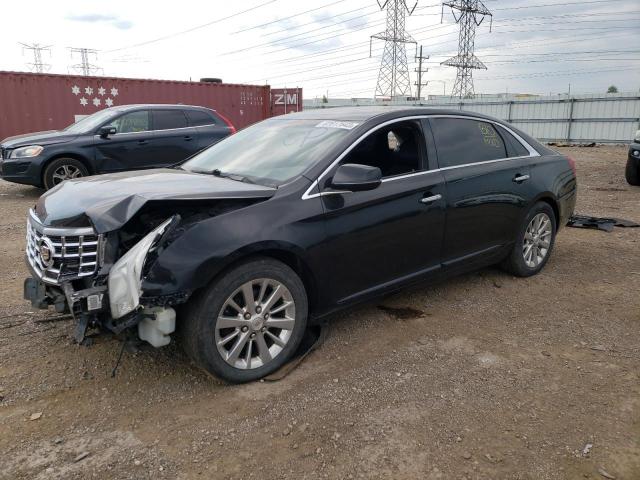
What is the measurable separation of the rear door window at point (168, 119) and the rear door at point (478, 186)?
6808 millimetres

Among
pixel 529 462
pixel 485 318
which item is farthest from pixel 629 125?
pixel 529 462

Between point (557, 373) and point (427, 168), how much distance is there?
5.61ft

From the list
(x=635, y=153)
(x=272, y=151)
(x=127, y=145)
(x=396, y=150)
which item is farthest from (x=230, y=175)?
(x=635, y=153)

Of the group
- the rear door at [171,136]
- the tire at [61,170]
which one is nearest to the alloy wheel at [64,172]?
the tire at [61,170]

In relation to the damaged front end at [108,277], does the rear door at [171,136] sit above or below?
above

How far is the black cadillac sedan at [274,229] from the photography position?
278cm

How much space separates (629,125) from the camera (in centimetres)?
2122

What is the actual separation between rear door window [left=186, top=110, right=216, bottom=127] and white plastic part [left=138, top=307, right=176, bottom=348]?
25.7 ft

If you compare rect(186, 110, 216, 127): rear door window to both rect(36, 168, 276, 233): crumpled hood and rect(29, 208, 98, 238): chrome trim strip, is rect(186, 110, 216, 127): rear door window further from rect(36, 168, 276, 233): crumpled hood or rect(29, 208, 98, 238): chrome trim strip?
rect(29, 208, 98, 238): chrome trim strip

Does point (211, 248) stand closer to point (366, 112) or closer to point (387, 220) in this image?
point (387, 220)

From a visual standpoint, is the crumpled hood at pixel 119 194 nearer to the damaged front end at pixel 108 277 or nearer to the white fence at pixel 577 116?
the damaged front end at pixel 108 277

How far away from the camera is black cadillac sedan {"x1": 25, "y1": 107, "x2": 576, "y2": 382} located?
278 cm

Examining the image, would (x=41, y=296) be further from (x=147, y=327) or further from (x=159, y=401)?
(x=159, y=401)

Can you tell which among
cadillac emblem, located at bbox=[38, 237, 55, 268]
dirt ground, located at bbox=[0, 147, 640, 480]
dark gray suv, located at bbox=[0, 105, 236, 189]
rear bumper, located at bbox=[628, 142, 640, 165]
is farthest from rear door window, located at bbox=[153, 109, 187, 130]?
rear bumper, located at bbox=[628, 142, 640, 165]
